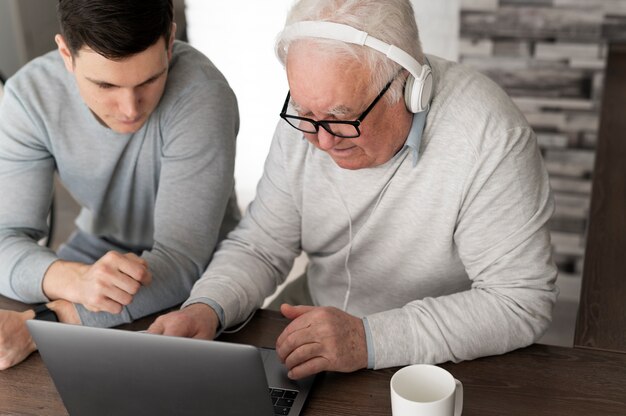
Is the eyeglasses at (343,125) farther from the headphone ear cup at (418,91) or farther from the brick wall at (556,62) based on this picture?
the brick wall at (556,62)

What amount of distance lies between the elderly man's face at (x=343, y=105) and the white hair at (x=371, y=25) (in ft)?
0.05

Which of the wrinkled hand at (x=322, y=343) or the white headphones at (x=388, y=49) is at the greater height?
the white headphones at (x=388, y=49)

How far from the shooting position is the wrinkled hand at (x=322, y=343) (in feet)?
4.02

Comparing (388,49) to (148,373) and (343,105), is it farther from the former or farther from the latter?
(148,373)

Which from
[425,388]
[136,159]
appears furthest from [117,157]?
[425,388]

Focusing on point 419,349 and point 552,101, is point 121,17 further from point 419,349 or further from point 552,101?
point 552,101

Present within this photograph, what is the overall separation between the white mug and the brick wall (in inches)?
69.2

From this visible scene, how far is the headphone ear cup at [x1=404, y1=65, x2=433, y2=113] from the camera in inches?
51.3

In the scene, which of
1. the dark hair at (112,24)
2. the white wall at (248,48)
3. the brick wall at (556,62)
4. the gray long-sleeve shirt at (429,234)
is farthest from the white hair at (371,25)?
the white wall at (248,48)

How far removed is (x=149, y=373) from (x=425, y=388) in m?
0.36

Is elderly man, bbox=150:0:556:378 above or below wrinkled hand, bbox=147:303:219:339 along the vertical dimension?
above

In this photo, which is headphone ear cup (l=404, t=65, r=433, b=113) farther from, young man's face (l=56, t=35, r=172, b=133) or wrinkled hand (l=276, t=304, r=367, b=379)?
young man's face (l=56, t=35, r=172, b=133)

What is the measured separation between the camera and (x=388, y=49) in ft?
4.11

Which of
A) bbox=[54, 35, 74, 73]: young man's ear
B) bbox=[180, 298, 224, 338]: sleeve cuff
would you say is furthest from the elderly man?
bbox=[54, 35, 74, 73]: young man's ear
